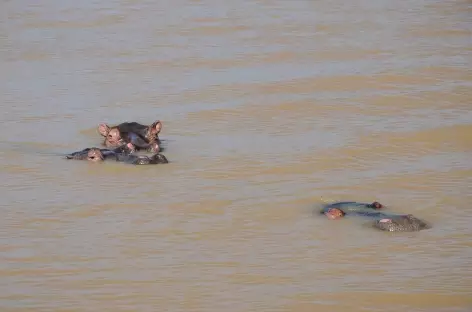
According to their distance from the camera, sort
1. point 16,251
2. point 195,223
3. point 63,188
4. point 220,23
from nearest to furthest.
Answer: point 16,251
point 195,223
point 63,188
point 220,23

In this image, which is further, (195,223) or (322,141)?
(322,141)

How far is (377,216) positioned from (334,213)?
33cm

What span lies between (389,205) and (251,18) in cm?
881

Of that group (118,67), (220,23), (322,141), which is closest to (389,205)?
(322,141)

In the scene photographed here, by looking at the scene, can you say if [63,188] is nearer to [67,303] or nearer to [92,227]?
[92,227]

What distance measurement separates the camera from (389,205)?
971 centimetres

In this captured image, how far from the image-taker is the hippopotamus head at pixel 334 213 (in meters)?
9.32

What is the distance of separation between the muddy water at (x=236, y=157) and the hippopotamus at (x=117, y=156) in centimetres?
8

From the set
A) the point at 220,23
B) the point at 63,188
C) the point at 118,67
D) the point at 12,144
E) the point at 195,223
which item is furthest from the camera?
the point at 220,23

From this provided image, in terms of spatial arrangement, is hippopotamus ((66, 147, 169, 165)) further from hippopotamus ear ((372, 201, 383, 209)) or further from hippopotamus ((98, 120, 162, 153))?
hippopotamus ear ((372, 201, 383, 209))

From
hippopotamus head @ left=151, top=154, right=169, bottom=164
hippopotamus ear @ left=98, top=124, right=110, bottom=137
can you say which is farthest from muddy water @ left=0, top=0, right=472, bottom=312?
hippopotamus ear @ left=98, top=124, right=110, bottom=137

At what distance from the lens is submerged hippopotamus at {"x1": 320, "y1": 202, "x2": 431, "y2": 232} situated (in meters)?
9.08

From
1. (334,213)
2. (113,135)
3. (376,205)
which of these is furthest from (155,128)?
(376,205)

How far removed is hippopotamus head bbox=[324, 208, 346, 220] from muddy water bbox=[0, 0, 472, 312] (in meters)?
0.06
